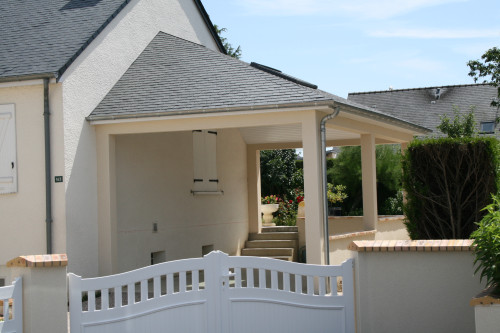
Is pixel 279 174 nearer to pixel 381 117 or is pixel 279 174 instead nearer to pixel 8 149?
pixel 381 117

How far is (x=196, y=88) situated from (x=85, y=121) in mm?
2158

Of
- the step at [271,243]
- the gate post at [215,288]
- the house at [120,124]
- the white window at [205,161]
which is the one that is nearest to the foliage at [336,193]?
the step at [271,243]

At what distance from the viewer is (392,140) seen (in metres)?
17.0

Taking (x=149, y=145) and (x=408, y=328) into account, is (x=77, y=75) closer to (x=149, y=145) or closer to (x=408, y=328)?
(x=149, y=145)

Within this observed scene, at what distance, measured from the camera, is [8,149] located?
12156mm

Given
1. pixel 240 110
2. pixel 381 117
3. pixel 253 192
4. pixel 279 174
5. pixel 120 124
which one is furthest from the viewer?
pixel 279 174

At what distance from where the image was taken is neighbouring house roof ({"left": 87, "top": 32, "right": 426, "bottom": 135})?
1164 centimetres

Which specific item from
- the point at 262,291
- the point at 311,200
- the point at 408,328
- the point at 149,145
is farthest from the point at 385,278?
the point at 149,145

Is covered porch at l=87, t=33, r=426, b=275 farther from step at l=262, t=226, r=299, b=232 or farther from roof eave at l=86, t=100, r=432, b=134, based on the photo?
step at l=262, t=226, r=299, b=232

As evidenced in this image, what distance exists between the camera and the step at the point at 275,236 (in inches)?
658

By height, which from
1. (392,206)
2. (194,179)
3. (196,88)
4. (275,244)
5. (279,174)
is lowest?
(275,244)

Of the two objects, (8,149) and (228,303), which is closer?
(228,303)

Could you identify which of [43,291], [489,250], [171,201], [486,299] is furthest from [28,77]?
[486,299]

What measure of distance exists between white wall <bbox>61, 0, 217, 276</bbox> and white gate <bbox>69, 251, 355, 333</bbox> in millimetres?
5174
